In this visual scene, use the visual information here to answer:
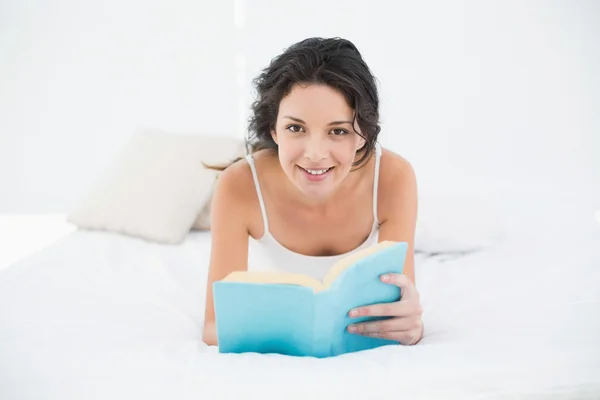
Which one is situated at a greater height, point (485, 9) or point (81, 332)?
point (485, 9)

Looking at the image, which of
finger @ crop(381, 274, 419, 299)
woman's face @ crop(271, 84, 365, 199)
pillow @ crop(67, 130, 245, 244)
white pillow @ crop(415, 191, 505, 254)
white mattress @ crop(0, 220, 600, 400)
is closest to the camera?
white mattress @ crop(0, 220, 600, 400)

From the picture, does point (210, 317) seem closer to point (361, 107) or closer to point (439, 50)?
point (361, 107)

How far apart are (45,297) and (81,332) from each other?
289 mm

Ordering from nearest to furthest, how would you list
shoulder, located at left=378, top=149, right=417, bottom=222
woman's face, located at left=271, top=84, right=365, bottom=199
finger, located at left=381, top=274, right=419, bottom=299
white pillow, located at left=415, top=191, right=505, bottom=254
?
finger, located at left=381, top=274, right=419, bottom=299, woman's face, located at left=271, top=84, right=365, bottom=199, shoulder, located at left=378, top=149, right=417, bottom=222, white pillow, located at left=415, top=191, right=505, bottom=254

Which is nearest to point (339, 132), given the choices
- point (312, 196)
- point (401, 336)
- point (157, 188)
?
point (312, 196)

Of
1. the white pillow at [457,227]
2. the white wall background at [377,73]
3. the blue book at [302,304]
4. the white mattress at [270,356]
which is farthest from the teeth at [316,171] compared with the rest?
the white wall background at [377,73]

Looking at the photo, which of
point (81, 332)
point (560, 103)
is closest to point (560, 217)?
point (560, 103)

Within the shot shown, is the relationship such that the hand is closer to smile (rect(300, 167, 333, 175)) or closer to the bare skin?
the bare skin

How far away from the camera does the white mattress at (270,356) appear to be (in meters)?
1.02

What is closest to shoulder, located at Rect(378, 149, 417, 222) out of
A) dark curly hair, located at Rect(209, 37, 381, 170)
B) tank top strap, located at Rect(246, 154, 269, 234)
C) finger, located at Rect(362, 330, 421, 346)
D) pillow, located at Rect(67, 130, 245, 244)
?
dark curly hair, located at Rect(209, 37, 381, 170)

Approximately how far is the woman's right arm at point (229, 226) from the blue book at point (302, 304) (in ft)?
0.98

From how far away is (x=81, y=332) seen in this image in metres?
1.35

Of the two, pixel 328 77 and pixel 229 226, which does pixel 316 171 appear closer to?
pixel 328 77

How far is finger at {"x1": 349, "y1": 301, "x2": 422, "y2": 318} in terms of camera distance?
1155 millimetres
